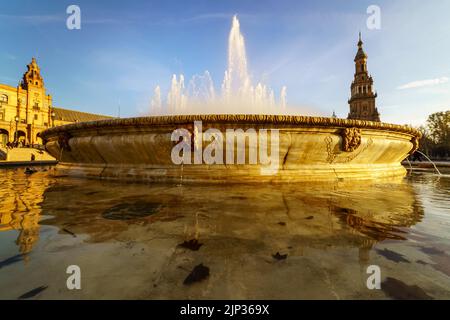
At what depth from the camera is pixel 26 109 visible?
53.3 m

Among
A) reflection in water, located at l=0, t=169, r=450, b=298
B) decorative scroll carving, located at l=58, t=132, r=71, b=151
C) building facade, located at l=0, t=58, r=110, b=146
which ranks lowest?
reflection in water, located at l=0, t=169, r=450, b=298

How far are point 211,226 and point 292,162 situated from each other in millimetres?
4221

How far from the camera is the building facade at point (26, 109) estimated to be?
49688 mm

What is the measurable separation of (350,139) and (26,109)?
242 feet

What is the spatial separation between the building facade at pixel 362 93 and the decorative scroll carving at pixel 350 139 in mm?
69304

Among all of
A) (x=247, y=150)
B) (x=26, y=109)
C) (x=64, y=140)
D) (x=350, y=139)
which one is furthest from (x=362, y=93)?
(x=26, y=109)

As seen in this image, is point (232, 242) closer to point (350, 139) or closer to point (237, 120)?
point (237, 120)

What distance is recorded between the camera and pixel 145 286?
1.29 m

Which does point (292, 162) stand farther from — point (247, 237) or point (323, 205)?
point (247, 237)

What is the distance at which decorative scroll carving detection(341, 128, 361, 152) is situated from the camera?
5.84m

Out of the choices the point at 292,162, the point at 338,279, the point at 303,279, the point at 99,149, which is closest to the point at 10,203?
the point at 99,149

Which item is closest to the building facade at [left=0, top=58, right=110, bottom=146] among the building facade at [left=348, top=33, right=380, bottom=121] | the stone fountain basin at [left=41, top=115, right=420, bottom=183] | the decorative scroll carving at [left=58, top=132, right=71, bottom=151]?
the decorative scroll carving at [left=58, top=132, right=71, bottom=151]

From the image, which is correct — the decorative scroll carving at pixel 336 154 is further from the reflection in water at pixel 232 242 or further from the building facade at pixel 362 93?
the building facade at pixel 362 93

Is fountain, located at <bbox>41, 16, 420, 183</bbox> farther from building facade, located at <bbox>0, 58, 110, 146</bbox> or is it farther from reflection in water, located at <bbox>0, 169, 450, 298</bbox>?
building facade, located at <bbox>0, 58, 110, 146</bbox>
